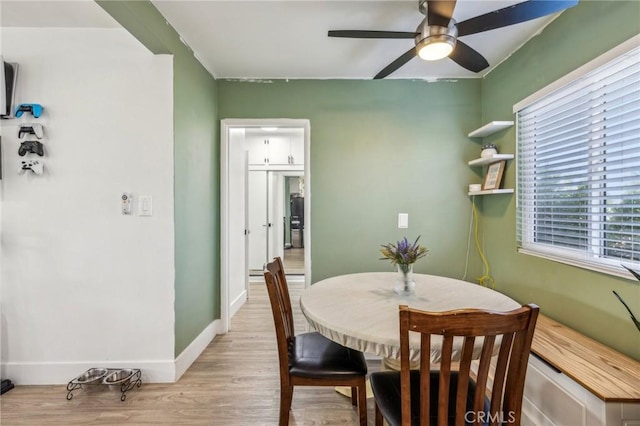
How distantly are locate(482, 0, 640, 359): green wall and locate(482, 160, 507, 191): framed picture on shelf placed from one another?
0.06 metres

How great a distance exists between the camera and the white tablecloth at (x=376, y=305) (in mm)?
1082

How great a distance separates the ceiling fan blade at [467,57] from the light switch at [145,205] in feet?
7.23

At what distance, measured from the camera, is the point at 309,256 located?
8.54ft

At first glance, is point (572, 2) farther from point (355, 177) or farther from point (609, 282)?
point (355, 177)

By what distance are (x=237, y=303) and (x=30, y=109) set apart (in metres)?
2.49

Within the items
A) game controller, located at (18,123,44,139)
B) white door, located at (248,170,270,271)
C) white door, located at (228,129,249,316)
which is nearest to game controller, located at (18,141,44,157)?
game controller, located at (18,123,44,139)

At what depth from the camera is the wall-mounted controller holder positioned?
194 cm

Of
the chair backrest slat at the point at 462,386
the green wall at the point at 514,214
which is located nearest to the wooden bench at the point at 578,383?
the green wall at the point at 514,214

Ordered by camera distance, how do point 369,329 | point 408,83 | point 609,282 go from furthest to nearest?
point 408,83 < point 609,282 < point 369,329

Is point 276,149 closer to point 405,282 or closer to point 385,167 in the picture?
point 385,167

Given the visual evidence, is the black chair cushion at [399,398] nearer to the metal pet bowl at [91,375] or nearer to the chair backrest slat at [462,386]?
the chair backrest slat at [462,386]

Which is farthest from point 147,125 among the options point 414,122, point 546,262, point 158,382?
point 546,262

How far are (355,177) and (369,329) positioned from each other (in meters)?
1.71

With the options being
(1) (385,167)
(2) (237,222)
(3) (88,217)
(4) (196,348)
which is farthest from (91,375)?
(1) (385,167)
